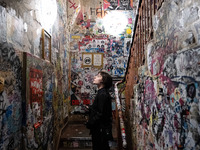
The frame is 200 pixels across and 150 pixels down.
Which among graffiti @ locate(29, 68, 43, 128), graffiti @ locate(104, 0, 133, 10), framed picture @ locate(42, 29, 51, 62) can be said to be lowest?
graffiti @ locate(29, 68, 43, 128)

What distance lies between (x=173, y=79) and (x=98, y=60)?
4231mm

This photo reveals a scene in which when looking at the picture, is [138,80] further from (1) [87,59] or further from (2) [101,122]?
Result: (1) [87,59]

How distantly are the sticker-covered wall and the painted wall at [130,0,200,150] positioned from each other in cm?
339

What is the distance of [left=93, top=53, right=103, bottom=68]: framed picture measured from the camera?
5.59m

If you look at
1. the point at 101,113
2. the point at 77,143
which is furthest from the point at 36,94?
the point at 77,143

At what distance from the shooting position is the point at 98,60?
5594mm

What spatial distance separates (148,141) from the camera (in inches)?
84.3

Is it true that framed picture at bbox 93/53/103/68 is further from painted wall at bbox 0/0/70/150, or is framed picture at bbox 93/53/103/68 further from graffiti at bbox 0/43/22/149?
graffiti at bbox 0/43/22/149

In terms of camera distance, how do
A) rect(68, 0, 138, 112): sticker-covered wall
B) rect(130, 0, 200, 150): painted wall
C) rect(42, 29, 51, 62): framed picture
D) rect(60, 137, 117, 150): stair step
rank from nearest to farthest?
rect(130, 0, 200, 150): painted wall, rect(42, 29, 51, 62): framed picture, rect(60, 137, 117, 150): stair step, rect(68, 0, 138, 112): sticker-covered wall

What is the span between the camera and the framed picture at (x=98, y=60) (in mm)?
5586

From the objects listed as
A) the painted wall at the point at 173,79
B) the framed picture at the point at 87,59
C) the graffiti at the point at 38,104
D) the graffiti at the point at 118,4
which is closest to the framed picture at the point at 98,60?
the framed picture at the point at 87,59

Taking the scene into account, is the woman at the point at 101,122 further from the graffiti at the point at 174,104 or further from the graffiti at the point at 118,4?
the graffiti at the point at 118,4

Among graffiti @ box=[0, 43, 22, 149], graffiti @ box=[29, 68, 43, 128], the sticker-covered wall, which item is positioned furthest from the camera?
the sticker-covered wall

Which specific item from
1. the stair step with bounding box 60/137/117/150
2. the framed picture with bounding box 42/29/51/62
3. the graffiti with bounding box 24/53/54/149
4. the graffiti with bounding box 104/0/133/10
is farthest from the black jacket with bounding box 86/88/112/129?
the graffiti with bounding box 104/0/133/10
